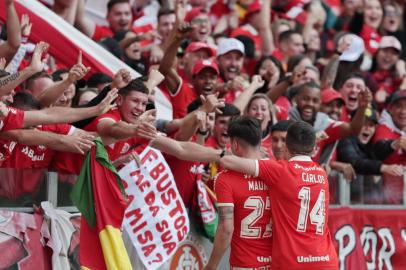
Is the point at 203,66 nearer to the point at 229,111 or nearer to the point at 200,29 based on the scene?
the point at 229,111

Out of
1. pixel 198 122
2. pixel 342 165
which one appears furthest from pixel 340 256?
pixel 198 122

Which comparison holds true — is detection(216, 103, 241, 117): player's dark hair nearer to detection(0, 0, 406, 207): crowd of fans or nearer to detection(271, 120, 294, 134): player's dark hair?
detection(0, 0, 406, 207): crowd of fans

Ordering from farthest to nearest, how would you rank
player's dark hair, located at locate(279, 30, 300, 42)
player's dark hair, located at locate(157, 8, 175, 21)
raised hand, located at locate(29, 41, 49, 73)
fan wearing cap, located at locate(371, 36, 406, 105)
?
fan wearing cap, located at locate(371, 36, 406, 105)
player's dark hair, located at locate(279, 30, 300, 42)
player's dark hair, located at locate(157, 8, 175, 21)
raised hand, located at locate(29, 41, 49, 73)

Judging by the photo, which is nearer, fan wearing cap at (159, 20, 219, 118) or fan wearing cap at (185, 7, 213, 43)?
fan wearing cap at (159, 20, 219, 118)

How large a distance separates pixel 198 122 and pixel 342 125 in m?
2.40

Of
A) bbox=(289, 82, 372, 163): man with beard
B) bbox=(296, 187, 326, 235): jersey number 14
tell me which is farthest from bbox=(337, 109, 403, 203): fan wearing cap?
bbox=(296, 187, 326, 235): jersey number 14

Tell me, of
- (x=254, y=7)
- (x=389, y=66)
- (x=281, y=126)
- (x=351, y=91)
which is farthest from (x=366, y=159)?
(x=254, y=7)

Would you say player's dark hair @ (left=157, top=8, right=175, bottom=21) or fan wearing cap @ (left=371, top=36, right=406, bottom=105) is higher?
player's dark hair @ (left=157, top=8, right=175, bottom=21)

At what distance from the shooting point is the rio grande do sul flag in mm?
8312

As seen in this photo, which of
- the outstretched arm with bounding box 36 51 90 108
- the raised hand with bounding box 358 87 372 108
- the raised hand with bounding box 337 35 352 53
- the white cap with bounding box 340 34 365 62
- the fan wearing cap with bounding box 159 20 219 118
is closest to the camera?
the outstretched arm with bounding box 36 51 90 108

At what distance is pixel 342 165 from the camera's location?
11242mm

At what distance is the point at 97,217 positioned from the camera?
8.34m

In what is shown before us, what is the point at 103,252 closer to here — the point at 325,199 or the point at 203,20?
the point at 325,199

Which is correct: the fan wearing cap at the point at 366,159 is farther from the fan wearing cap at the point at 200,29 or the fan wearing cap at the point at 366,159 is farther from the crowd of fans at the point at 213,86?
the fan wearing cap at the point at 200,29
